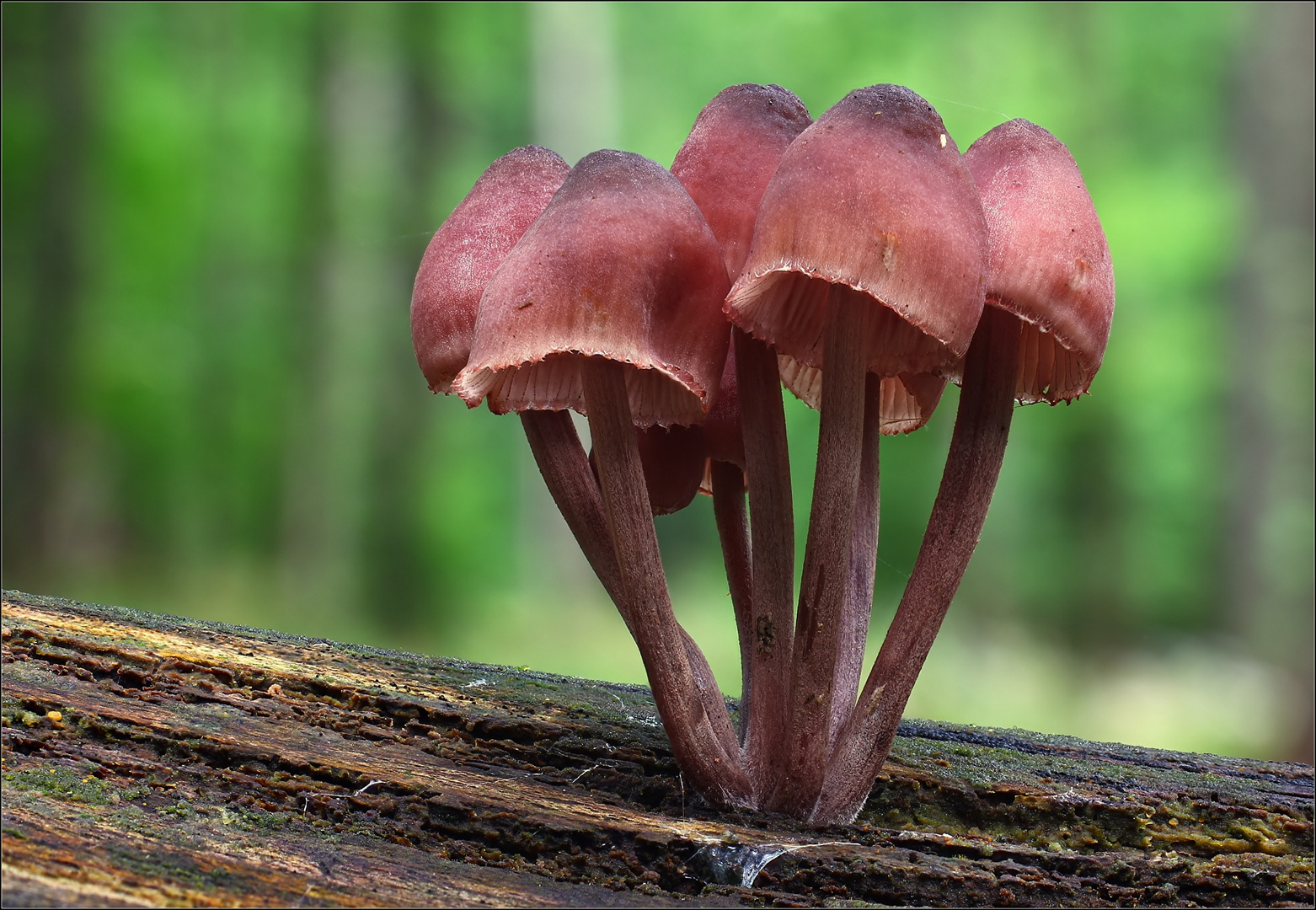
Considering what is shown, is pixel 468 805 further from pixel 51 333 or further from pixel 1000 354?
pixel 51 333

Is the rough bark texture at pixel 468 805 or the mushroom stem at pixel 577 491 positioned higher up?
the mushroom stem at pixel 577 491

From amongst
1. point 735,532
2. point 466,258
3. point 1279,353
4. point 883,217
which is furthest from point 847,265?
point 1279,353

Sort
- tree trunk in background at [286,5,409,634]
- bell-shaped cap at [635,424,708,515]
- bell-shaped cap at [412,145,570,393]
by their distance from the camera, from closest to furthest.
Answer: bell-shaped cap at [412,145,570,393], bell-shaped cap at [635,424,708,515], tree trunk in background at [286,5,409,634]

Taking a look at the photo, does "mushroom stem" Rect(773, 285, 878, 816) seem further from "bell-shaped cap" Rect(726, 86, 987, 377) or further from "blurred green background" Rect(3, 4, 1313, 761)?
"blurred green background" Rect(3, 4, 1313, 761)

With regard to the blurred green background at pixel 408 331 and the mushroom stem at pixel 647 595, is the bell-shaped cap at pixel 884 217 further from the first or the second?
the blurred green background at pixel 408 331

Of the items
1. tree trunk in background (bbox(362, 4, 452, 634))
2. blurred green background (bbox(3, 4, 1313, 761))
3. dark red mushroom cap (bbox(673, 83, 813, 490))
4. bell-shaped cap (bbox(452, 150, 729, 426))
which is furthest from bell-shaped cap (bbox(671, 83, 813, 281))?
tree trunk in background (bbox(362, 4, 452, 634))

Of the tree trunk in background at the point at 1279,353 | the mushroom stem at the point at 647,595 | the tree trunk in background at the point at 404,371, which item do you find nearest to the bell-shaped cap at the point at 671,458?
the mushroom stem at the point at 647,595

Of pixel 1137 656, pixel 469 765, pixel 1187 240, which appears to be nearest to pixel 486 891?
pixel 469 765

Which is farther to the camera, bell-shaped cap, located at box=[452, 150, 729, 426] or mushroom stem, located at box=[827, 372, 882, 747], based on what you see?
mushroom stem, located at box=[827, 372, 882, 747]
